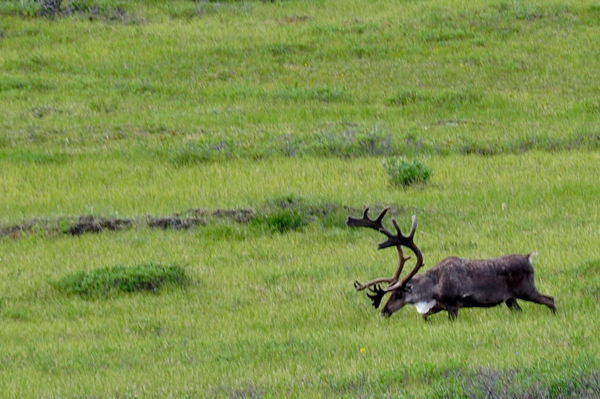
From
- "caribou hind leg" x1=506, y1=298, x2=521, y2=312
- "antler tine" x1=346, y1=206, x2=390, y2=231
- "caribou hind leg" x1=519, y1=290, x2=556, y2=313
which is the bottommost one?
"caribou hind leg" x1=506, y1=298, x2=521, y2=312

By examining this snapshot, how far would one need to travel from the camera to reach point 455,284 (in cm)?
998

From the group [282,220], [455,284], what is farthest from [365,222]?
[282,220]

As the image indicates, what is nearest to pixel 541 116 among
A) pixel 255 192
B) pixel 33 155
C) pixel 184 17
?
pixel 255 192

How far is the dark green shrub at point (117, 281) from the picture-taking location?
38.5ft

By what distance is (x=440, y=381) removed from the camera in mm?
7809

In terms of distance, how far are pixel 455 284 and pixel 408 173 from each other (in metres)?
6.70

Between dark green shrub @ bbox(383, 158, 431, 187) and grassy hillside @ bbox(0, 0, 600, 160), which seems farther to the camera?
grassy hillside @ bbox(0, 0, 600, 160)

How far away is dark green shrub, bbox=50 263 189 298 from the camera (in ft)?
38.5

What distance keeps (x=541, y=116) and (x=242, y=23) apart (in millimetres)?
10443

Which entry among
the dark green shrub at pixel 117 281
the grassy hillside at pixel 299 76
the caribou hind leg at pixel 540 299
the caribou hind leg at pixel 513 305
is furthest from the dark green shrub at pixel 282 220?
the caribou hind leg at pixel 540 299

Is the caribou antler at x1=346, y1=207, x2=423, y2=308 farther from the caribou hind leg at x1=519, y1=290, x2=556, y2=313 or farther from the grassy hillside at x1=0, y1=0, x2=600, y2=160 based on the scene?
the grassy hillside at x1=0, y1=0, x2=600, y2=160

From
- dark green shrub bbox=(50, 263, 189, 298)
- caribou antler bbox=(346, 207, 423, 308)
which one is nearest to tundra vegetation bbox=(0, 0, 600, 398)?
dark green shrub bbox=(50, 263, 189, 298)

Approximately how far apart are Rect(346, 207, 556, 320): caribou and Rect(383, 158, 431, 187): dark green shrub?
21.0ft

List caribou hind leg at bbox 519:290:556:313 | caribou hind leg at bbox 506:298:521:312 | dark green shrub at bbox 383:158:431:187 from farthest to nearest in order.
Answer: dark green shrub at bbox 383:158:431:187
caribou hind leg at bbox 506:298:521:312
caribou hind leg at bbox 519:290:556:313
